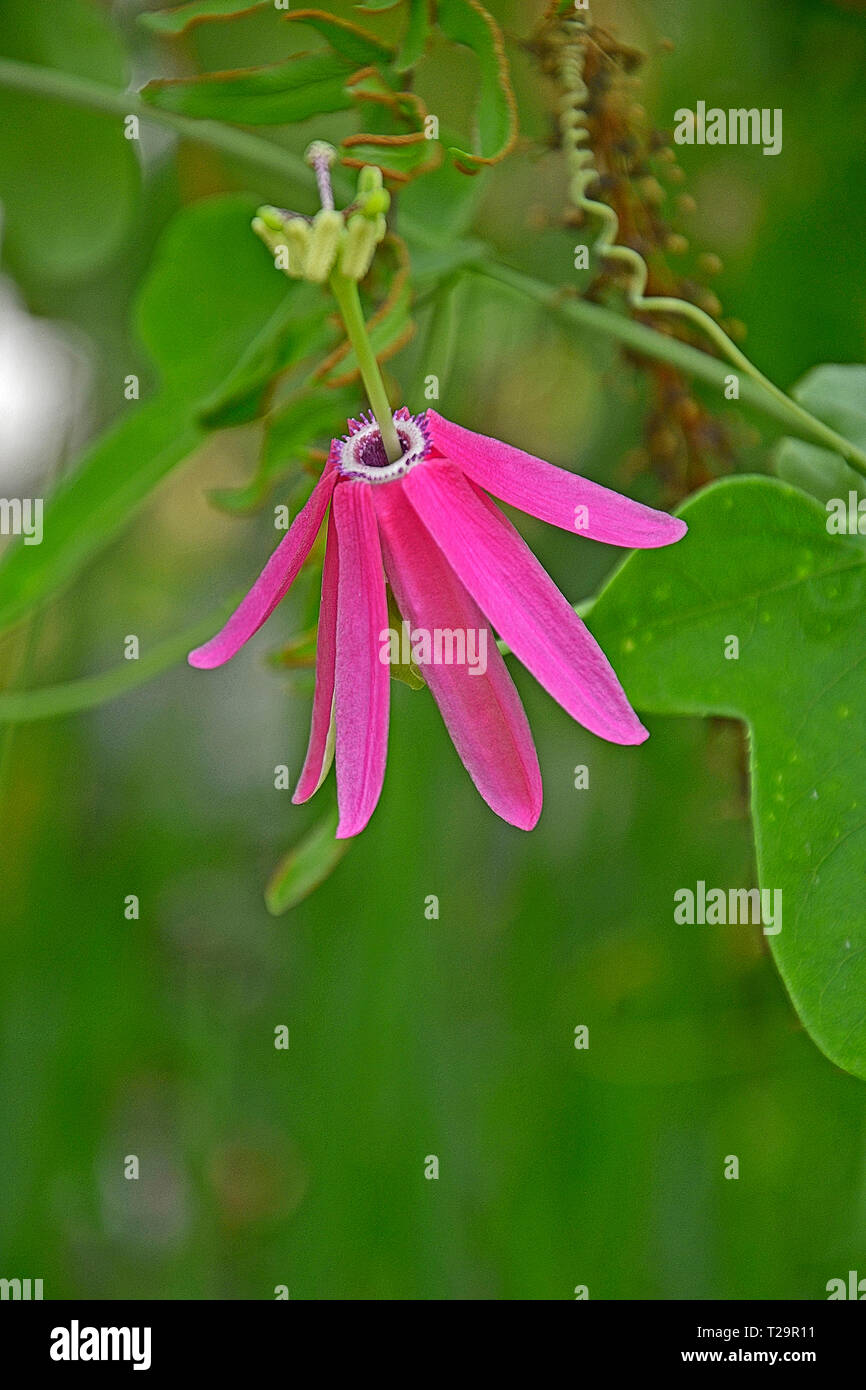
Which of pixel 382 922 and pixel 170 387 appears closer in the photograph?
pixel 170 387

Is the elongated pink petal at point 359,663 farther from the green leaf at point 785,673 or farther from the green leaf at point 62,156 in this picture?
the green leaf at point 62,156

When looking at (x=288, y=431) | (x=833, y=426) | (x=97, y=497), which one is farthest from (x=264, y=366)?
(x=833, y=426)

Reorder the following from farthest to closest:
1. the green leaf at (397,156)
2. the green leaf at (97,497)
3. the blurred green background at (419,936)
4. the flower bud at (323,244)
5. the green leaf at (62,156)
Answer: the blurred green background at (419,936), the green leaf at (62,156), the green leaf at (97,497), the green leaf at (397,156), the flower bud at (323,244)

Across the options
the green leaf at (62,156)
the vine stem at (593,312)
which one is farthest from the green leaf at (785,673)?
the green leaf at (62,156)

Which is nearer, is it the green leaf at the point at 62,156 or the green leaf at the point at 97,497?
the green leaf at the point at 97,497

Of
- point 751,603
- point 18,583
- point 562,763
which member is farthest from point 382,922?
point 751,603
